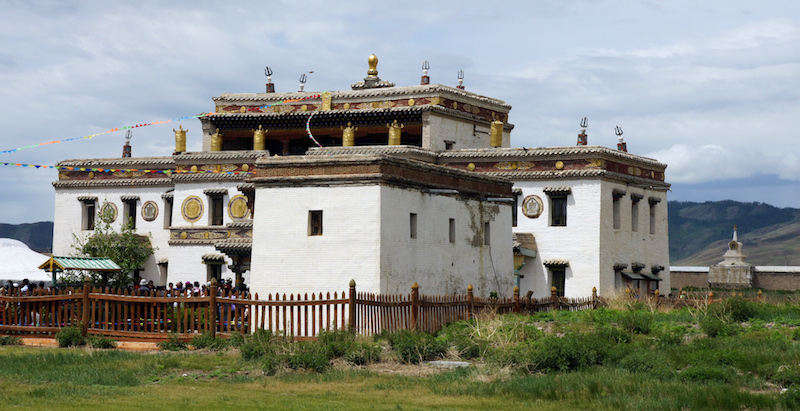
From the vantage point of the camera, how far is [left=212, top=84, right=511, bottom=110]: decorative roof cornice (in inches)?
1711

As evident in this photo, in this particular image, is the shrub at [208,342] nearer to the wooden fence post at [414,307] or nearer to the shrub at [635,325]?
the wooden fence post at [414,307]

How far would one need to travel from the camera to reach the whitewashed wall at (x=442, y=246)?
2395cm

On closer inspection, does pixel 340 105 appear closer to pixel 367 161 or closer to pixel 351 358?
pixel 367 161

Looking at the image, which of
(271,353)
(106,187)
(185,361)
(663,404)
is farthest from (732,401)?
(106,187)

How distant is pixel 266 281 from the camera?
2419cm

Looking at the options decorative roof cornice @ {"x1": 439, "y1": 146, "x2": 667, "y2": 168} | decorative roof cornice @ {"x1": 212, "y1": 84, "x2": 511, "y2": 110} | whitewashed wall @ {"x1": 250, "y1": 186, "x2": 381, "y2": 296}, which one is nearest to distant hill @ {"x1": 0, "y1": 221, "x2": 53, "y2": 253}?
decorative roof cornice @ {"x1": 212, "y1": 84, "x2": 511, "y2": 110}

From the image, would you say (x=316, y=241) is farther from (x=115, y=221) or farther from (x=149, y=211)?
(x=115, y=221)

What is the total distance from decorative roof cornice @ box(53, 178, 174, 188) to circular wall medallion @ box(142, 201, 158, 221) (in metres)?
0.88

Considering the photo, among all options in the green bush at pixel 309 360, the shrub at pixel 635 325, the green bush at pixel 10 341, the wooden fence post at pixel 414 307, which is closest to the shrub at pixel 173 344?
the green bush at pixel 10 341

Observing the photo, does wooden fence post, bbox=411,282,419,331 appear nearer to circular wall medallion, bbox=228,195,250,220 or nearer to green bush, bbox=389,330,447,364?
green bush, bbox=389,330,447,364

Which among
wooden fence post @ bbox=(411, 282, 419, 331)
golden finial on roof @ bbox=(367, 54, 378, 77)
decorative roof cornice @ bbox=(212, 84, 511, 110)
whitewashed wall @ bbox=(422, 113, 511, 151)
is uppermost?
golden finial on roof @ bbox=(367, 54, 378, 77)

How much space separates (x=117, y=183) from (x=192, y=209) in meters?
5.14

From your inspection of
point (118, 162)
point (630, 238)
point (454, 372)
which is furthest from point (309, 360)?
point (118, 162)

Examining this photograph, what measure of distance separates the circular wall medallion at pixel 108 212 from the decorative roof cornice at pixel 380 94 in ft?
22.6
